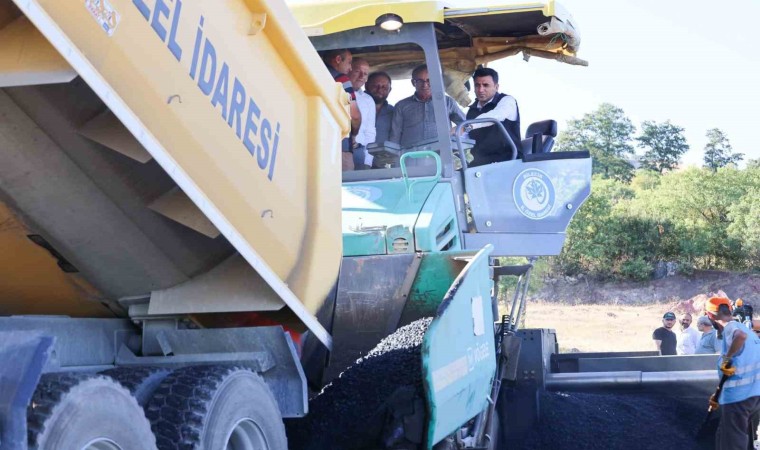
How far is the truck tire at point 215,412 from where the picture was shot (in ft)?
10.7

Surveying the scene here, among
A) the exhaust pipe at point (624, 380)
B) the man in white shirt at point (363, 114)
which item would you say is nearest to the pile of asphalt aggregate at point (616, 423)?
the exhaust pipe at point (624, 380)

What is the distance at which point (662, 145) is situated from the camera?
55375mm

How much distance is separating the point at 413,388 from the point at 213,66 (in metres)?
1.60

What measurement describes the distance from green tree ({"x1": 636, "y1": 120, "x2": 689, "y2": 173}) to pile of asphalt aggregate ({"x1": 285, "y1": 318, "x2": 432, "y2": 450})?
52.0 m

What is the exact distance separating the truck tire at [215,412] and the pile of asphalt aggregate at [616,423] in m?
3.36

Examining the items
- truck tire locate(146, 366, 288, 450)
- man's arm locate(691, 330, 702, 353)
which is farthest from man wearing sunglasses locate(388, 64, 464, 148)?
man's arm locate(691, 330, 702, 353)

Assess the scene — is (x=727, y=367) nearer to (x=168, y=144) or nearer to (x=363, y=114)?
(x=363, y=114)

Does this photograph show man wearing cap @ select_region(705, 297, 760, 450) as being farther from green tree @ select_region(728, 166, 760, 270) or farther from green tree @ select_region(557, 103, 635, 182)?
green tree @ select_region(557, 103, 635, 182)

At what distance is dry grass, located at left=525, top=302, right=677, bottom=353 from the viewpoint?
2244cm

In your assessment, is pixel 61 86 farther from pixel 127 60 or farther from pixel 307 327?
pixel 307 327

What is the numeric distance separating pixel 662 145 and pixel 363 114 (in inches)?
2028

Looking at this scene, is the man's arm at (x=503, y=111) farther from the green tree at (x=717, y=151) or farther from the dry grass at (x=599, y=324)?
the green tree at (x=717, y=151)

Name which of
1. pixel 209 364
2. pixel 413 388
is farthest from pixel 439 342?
pixel 209 364

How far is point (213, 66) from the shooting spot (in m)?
3.31
